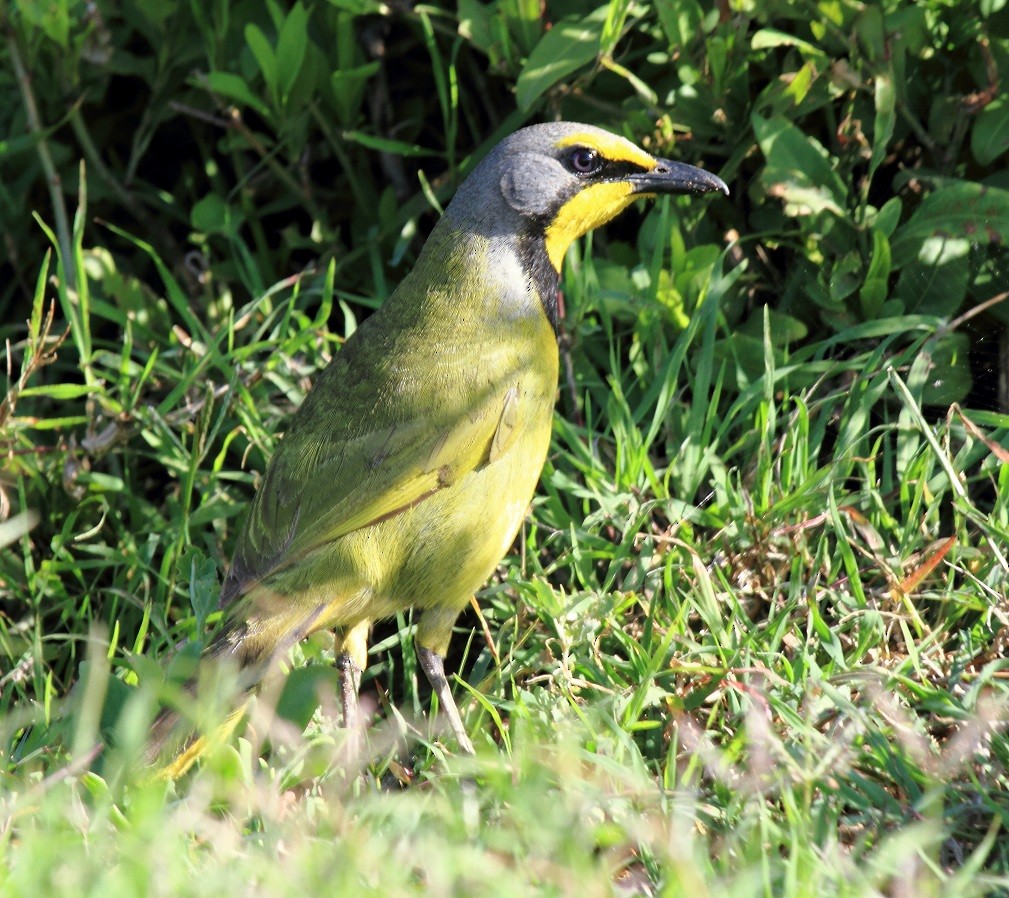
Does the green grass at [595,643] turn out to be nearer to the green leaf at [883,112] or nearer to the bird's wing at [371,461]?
the bird's wing at [371,461]

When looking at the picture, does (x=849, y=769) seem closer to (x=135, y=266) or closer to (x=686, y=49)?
(x=686, y=49)

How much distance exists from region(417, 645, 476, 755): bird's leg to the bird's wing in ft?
1.28

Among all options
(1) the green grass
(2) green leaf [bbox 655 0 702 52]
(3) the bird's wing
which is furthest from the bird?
(2) green leaf [bbox 655 0 702 52]

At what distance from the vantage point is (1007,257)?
396 cm

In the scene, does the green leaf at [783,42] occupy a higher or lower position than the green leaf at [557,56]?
lower

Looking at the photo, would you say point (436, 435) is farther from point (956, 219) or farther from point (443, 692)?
point (956, 219)

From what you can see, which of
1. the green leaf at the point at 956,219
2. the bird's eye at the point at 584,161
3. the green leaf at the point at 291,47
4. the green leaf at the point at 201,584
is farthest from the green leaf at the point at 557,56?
the green leaf at the point at 201,584

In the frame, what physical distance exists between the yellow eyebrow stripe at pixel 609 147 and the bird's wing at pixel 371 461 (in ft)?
2.32

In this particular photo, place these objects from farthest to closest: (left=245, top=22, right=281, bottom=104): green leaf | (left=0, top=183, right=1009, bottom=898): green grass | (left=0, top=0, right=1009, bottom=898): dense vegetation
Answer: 1. (left=245, top=22, right=281, bottom=104): green leaf
2. (left=0, top=0, right=1009, bottom=898): dense vegetation
3. (left=0, top=183, right=1009, bottom=898): green grass

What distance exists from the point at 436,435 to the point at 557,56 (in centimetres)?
126

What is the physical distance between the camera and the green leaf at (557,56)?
3.98 m

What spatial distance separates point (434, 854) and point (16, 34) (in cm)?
329

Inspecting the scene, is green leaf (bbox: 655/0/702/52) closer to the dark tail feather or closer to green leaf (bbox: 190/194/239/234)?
green leaf (bbox: 190/194/239/234)

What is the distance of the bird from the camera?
3387 mm
